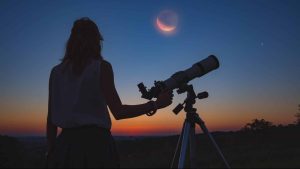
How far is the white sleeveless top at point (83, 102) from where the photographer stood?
9.28ft

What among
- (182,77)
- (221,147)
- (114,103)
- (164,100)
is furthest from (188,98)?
(221,147)

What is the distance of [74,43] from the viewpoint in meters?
3.06

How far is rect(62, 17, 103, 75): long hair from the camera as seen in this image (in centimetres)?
297

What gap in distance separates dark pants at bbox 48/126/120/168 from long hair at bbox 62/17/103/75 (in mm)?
485

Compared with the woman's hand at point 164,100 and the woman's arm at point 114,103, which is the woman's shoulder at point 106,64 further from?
the woman's hand at point 164,100

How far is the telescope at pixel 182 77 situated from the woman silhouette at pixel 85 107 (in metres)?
1.51

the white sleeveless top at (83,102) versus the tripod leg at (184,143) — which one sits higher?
the white sleeveless top at (83,102)

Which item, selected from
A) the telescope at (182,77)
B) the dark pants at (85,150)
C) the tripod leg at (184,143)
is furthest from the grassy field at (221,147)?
the dark pants at (85,150)

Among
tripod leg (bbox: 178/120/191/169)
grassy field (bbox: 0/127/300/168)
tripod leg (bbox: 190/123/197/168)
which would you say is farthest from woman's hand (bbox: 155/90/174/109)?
grassy field (bbox: 0/127/300/168)

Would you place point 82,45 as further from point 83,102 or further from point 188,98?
point 188,98

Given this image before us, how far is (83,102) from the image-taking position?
9.39ft

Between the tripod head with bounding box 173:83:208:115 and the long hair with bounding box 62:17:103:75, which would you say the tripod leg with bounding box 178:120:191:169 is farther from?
the long hair with bounding box 62:17:103:75

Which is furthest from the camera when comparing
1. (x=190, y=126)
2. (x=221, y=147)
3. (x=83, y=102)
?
(x=221, y=147)

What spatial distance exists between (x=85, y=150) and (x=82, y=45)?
837 mm
